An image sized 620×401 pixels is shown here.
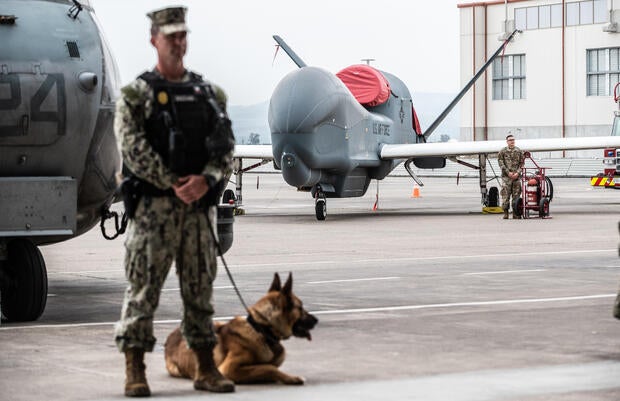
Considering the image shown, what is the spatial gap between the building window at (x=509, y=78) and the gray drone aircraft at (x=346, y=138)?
52.4 metres

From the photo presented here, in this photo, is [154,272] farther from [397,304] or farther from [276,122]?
[276,122]

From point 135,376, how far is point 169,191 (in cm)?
103

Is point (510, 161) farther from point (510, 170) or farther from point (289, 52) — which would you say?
point (289, 52)

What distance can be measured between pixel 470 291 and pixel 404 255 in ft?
18.0

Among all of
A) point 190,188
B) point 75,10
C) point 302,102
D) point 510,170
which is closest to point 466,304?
point 75,10

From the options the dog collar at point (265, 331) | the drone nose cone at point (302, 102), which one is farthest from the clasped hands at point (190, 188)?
the drone nose cone at point (302, 102)

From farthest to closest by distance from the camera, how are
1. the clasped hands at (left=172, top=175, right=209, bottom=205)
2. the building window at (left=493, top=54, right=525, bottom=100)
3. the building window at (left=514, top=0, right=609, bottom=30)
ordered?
the building window at (left=493, top=54, right=525, bottom=100) < the building window at (left=514, top=0, right=609, bottom=30) < the clasped hands at (left=172, top=175, right=209, bottom=205)

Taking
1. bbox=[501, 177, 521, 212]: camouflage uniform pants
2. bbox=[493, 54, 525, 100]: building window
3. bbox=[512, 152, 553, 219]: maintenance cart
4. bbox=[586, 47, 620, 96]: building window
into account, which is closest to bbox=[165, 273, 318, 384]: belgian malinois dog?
bbox=[512, 152, 553, 219]: maintenance cart

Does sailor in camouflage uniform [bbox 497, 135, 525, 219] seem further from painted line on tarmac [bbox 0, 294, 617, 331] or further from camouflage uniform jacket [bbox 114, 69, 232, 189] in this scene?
camouflage uniform jacket [bbox 114, 69, 232, 189]

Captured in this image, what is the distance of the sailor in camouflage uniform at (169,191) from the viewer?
7.52 m

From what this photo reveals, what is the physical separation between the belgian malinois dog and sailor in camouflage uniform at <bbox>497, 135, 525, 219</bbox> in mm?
21874

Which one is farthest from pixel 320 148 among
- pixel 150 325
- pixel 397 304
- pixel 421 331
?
pixel 150 325

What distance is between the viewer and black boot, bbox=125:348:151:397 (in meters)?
7.54

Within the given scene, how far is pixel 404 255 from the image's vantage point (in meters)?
19.2
